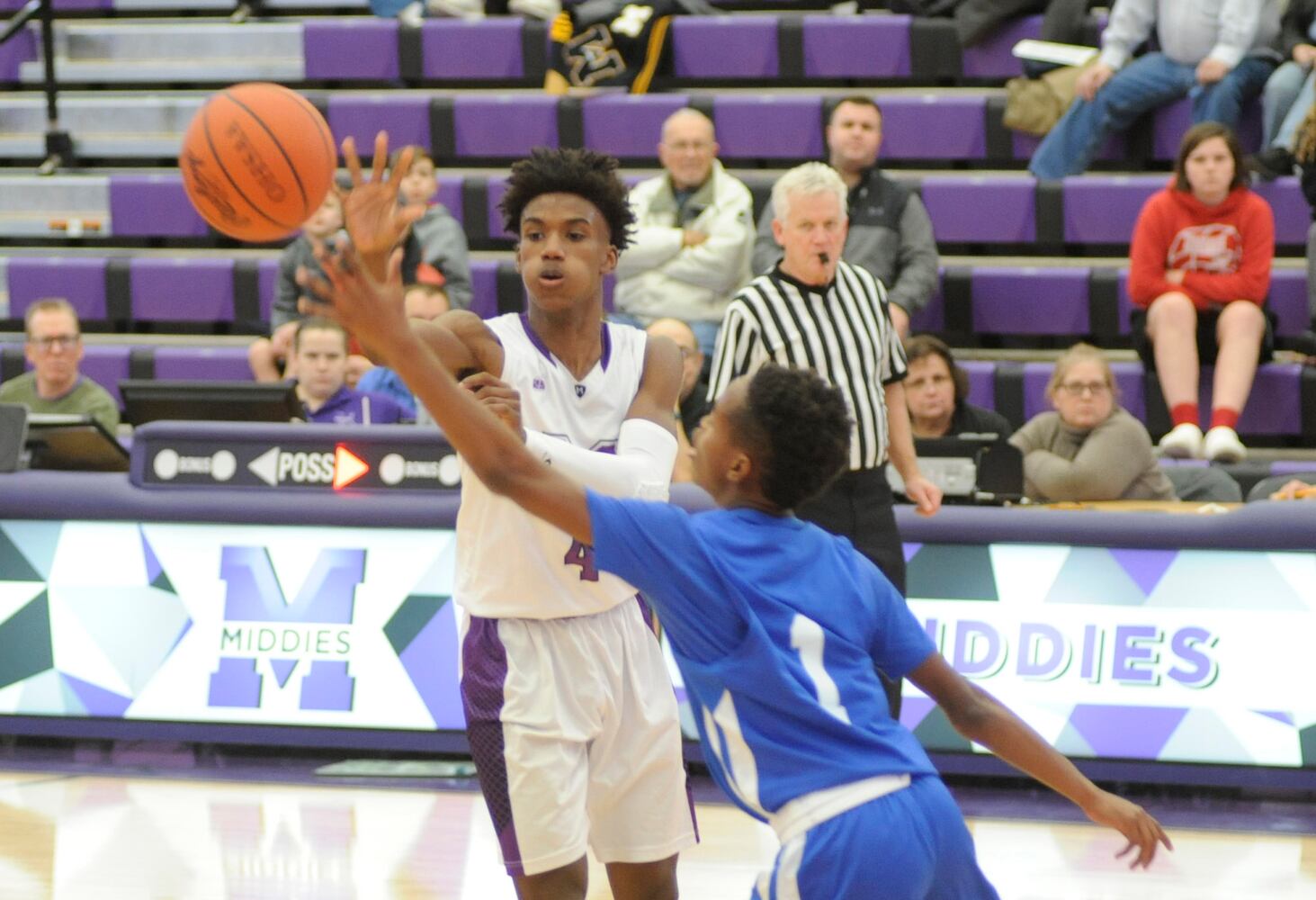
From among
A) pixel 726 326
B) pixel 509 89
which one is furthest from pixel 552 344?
pixel 509 89

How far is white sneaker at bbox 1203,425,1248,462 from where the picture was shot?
705 centimetres

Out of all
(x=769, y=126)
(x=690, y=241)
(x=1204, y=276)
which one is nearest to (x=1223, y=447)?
(x=1204, y=276)

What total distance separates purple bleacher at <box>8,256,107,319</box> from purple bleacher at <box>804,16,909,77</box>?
13.6ft

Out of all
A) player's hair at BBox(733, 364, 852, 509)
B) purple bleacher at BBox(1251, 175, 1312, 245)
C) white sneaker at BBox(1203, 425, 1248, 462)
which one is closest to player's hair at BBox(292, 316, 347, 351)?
white sneaker at BBox(1203, 425, 1248, 462)

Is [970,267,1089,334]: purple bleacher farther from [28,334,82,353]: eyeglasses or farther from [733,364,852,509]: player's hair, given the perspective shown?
[733,364,852,509]: player's hair

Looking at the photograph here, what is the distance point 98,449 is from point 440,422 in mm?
4583

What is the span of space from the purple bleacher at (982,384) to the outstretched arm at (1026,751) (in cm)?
560

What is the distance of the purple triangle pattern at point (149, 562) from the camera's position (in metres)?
6.12

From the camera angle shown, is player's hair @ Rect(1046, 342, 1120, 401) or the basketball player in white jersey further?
player's hair @ Rect(1046, 342, 1120, 401)

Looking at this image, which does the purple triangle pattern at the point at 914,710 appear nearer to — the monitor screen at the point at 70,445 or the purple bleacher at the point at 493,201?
the monitor screen at the point at 70,445

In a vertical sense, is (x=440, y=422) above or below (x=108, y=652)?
above

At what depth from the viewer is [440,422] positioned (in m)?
2.35

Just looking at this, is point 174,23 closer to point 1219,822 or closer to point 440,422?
point 1219,822

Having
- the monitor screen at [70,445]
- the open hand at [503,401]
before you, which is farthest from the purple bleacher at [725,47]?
the open hand at [503,401]
